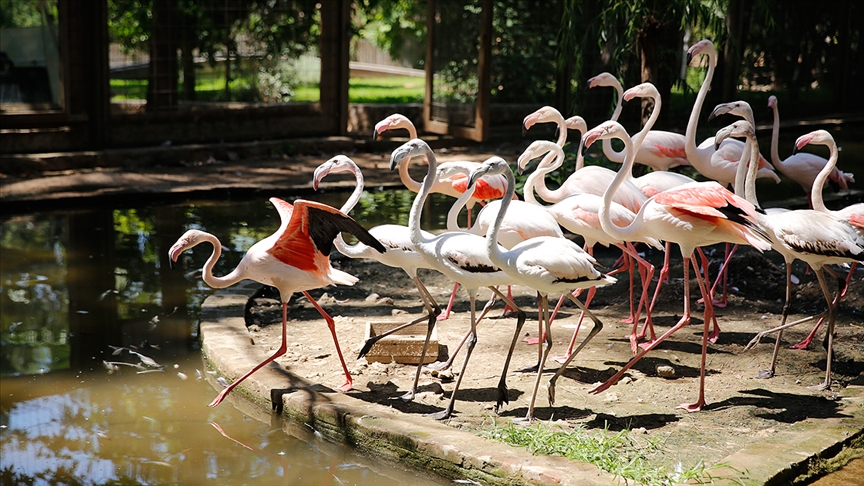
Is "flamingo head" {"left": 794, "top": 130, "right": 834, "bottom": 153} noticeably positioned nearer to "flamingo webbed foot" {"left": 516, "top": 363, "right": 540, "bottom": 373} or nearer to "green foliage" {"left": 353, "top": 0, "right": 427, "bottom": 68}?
"flamingo webbed foot" {"left": 516, "top": 363, "right": 540, "bottom": 373}

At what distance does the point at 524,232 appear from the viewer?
16.2ft

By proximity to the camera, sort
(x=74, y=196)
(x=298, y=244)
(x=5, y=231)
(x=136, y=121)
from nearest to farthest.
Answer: (x=298, y=244) < (x=5, y=231) < (x=74, y=196) < (x=136, y=121)

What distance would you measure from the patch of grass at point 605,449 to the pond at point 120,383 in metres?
0.53

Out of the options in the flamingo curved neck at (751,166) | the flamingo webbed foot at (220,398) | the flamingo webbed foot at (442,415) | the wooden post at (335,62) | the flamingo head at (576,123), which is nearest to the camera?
the flamingo webbed foot at (442,415)

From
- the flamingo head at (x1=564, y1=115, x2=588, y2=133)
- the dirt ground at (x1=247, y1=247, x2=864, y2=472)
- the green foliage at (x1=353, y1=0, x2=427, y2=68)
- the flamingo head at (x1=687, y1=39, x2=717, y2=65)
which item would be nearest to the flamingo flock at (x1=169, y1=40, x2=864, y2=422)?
the dirt ground at (x1=247, y1=247, x2=864, y2=472)

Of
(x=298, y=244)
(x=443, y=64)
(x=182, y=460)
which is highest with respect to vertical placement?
(x=443, y=64)

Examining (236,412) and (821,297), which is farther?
(821,297)

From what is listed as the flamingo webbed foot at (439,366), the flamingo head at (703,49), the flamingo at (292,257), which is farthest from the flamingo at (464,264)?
the flamingo head at (703,49)

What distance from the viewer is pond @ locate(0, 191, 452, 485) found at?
4000mm

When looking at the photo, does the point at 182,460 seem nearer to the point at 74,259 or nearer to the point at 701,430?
the point at 701,430

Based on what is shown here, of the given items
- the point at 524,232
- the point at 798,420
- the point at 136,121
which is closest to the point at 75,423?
the point at 524,232

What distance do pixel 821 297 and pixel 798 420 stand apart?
7.54 ft

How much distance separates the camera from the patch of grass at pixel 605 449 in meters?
3.47

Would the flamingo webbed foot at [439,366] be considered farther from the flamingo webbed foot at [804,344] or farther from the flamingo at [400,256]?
the flamingo webbed foot at [804,344]
